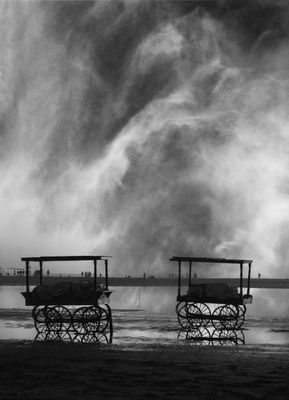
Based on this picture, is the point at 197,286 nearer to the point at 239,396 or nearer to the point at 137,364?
the point at 137,364

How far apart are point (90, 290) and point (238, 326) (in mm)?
8621

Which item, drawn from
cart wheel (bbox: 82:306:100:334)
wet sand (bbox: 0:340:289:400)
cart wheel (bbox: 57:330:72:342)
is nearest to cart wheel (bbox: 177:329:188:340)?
cart wheel (bbox: 82:306:100:334)

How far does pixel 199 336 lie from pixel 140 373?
13.7 meters

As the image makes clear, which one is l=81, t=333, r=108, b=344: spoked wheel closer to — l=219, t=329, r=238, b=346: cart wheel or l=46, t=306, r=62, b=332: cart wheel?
l=46, t=306, r=62, b=332: cart wheel

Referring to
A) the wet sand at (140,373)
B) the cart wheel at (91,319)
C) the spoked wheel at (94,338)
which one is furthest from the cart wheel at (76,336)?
the wet sand at (140,373)

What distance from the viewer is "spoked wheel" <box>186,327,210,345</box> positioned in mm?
25116

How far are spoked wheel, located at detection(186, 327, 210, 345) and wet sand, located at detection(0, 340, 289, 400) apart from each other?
473 cm

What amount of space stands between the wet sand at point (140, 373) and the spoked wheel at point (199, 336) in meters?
4.73

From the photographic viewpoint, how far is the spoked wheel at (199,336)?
82.4ft

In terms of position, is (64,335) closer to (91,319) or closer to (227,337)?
(91,319)

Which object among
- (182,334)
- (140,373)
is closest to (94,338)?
(182,334)

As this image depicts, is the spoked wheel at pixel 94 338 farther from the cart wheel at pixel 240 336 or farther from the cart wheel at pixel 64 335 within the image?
the cart wheel at pixel 240 336

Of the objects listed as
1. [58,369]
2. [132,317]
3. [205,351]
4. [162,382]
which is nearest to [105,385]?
[162,382]

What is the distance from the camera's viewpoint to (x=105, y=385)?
12.4 metres
